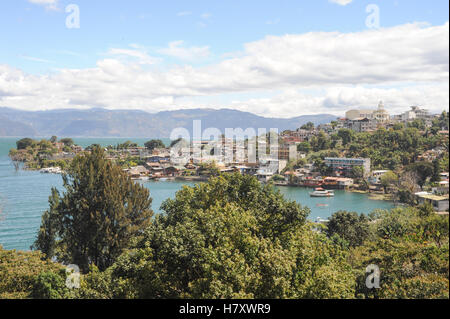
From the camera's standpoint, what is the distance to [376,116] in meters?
39.4

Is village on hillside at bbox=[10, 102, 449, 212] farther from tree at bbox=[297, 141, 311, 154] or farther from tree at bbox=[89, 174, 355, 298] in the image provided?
tree at bbox=[89, 174, 355, 298]

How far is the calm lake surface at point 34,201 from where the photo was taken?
1448cm

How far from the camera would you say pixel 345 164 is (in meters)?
28.9

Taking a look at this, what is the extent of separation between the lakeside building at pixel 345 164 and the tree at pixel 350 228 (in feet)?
54.2

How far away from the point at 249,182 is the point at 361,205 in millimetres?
17632

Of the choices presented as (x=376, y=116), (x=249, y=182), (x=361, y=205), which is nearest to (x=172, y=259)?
(x=249, y=182)

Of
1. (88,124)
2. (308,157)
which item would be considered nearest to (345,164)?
(308,157)

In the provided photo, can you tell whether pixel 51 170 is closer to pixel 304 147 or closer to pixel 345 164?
pixel 304 147

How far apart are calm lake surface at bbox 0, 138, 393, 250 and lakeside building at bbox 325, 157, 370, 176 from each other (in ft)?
8.32

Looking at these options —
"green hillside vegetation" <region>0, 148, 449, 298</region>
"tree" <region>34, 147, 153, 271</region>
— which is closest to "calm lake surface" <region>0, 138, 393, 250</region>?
"tree" <region>34, 147, 153, 271</region>

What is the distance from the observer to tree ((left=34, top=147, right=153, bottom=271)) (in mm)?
8844

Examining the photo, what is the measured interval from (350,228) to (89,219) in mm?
7655
